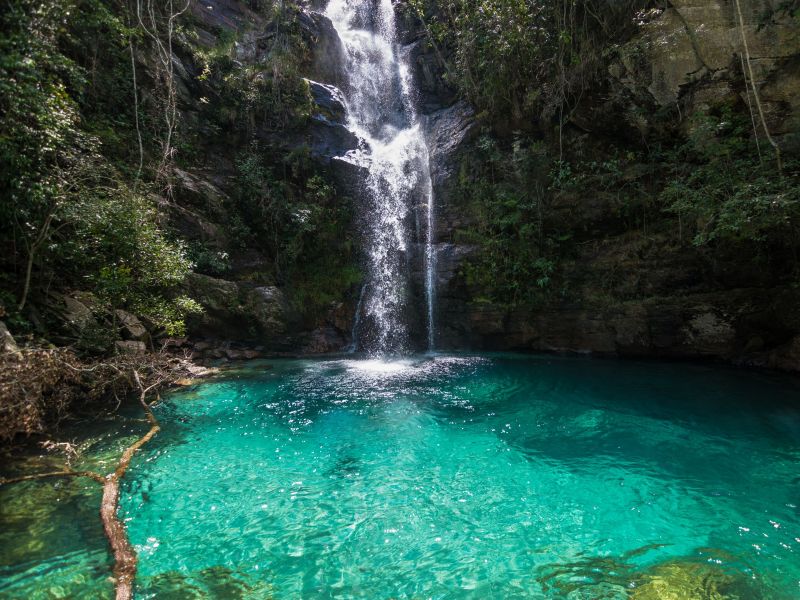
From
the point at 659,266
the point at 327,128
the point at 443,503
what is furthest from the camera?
the point at 327,128

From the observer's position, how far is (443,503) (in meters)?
4.50

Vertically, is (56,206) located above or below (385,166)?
below

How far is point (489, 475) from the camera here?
5121 mm

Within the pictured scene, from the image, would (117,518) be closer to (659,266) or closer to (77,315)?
(77,315)

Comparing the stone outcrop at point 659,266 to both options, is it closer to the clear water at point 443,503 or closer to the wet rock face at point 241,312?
the clear water at point 443,503

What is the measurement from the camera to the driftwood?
3.24 m

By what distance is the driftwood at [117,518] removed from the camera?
10.6ft

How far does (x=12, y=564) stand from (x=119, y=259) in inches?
227

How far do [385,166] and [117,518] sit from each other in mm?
14411

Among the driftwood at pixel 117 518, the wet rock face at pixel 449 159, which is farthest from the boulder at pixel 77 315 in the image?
the wet rock face at pixel 449 159

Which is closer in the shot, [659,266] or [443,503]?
[443,503]

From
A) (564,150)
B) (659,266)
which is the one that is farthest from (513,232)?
(659,266)

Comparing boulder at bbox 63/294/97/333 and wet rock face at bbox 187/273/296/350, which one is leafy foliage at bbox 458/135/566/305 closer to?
wet rock face at bbox 187/273/296/350

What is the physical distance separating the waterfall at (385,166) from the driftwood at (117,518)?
8.95m
